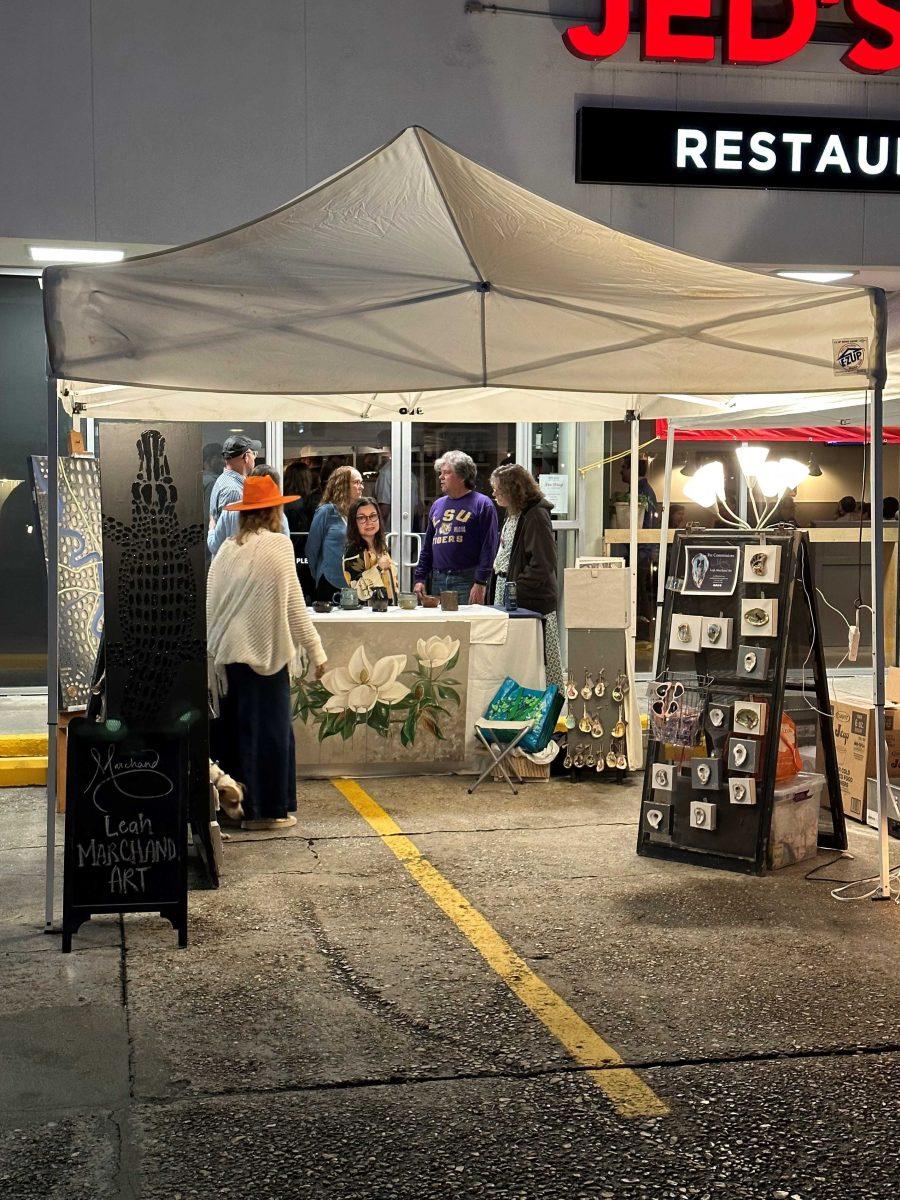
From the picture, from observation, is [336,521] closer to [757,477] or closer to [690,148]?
[757,477]

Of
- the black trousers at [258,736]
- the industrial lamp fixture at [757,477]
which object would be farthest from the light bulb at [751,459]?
the black trousers at [258,736]

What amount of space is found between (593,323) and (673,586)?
5.34ft

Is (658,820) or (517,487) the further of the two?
(517,487)

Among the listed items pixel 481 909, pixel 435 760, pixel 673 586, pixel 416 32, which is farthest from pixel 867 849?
pixel 416 32

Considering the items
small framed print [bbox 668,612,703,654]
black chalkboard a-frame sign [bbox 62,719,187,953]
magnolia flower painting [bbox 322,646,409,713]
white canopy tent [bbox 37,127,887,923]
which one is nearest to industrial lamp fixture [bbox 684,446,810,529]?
small framed print [bbox 668,612,703,654]

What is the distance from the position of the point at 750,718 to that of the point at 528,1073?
106 inches

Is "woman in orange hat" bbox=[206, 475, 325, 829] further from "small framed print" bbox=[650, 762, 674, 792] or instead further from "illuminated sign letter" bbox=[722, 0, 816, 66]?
"illuminated sign letter" bbox=[722, 0, 816, 66]

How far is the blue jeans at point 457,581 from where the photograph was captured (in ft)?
33.0

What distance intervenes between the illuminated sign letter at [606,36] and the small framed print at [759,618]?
442 cm

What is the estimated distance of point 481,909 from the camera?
18.9ft

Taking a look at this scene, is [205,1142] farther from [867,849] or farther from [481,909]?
[867,849]

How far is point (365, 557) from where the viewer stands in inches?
360

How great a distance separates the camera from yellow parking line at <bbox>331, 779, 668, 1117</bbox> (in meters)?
3.96

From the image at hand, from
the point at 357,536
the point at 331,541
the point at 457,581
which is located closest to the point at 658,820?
the point at 357,536
